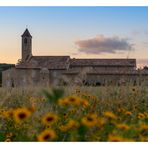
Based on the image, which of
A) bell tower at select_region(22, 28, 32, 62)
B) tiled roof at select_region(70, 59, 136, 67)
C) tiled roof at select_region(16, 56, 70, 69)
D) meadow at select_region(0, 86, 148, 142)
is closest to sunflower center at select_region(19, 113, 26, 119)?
meadow at select_region(0, 86, 148, 142)

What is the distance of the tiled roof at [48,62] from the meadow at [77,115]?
3658cm

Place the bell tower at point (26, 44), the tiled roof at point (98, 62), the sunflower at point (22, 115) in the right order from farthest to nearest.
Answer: the bell tower at point (26, 44)
the tiled roof at point (98, 62)
the sunflower at point (22, 115)

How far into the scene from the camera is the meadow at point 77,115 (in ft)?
9.00

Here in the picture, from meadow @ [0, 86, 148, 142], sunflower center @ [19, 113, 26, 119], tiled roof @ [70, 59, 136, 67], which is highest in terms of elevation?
Answer: tiled roof @ [70, 59, 136, 67]

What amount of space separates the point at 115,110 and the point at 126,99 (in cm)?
50

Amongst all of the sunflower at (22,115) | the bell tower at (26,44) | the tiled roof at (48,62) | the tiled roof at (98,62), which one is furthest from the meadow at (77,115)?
the bell tower at (26,44)

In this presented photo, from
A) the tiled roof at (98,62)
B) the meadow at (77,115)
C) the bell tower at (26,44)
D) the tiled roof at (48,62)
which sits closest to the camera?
the meadow at (77,115)

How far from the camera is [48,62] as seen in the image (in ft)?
149

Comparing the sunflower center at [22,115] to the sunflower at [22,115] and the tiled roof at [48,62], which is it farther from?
the tiled roof at [48,62]

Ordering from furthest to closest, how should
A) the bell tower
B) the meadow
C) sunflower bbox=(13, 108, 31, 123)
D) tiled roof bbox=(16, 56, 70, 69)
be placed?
the bell tower < tiled roof bbox=(16, 56, 70, 69) < sunflower bbox=(13, 108, 31, 123) < the meadow

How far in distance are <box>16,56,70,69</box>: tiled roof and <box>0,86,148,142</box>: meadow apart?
3658cm

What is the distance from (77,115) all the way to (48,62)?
4069cm

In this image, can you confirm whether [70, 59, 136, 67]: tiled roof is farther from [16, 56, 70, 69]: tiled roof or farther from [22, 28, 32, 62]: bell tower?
[22, 28, 32, 62]: bell tower

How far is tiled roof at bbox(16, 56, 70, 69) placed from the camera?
145 ft
